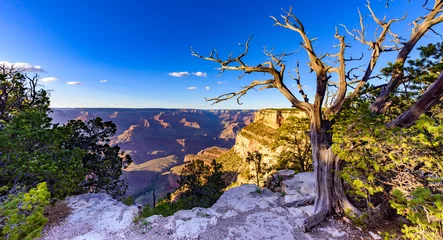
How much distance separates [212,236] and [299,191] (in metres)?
6.08

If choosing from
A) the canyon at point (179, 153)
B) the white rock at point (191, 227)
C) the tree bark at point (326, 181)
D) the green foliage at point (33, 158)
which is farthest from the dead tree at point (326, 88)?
the canyon at point (179, 153)

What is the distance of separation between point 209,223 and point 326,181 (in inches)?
204

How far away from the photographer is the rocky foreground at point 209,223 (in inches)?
276

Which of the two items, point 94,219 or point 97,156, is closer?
point 94,219

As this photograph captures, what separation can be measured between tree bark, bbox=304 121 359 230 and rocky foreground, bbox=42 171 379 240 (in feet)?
1.52

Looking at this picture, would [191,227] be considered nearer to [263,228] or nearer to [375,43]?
[263,228]

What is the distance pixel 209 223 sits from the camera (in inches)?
309

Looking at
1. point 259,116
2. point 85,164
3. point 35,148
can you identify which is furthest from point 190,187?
point 259,116

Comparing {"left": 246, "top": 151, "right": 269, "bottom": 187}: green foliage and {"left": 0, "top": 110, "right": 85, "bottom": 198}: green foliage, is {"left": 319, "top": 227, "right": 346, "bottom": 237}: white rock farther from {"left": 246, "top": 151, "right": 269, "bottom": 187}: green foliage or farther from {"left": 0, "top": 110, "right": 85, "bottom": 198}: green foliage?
{"left": 246, "top": 151, "right": 269, "bottom": 187}: green foliage

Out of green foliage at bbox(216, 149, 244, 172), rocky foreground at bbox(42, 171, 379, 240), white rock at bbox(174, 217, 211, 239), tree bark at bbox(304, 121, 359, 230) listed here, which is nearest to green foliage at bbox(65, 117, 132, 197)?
rocky foreground at bbox(42, 171, 379, 240)

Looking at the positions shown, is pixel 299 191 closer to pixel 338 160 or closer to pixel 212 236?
pixel 338 160

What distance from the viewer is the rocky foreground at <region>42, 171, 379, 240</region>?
23.0 feet

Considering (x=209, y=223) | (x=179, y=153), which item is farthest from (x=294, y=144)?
(x=179, y=153)

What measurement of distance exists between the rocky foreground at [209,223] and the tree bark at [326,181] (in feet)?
1.52
